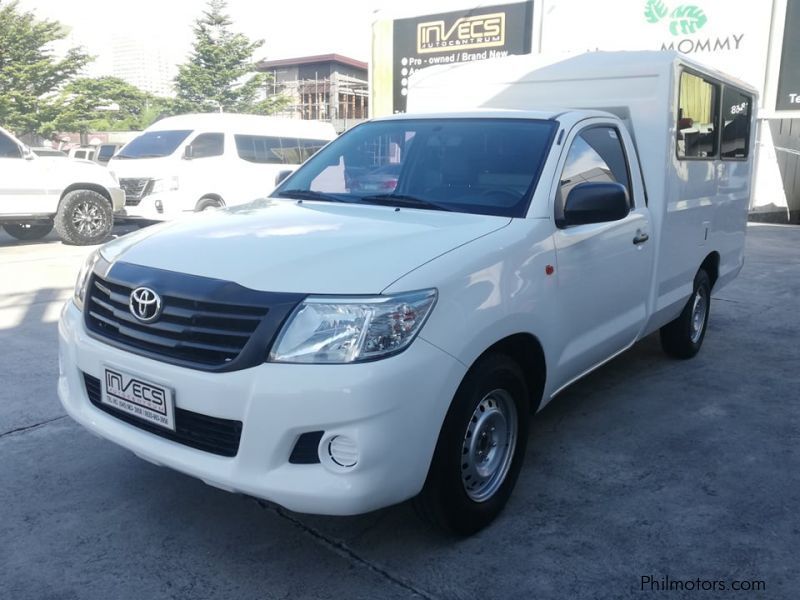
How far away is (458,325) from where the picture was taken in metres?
2.54

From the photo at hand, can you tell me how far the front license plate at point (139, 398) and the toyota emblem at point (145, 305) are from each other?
0.73 feet

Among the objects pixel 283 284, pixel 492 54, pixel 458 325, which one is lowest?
pixel 458 325

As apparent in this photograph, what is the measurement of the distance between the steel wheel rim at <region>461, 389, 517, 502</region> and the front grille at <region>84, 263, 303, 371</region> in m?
0.91

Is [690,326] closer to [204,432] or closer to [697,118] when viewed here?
[697,118]

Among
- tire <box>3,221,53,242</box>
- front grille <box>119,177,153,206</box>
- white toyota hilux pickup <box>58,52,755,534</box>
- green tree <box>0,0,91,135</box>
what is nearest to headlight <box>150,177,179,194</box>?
front grille <box>119,177,153,206</box>

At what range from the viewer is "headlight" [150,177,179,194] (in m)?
11.3

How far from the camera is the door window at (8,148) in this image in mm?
9914

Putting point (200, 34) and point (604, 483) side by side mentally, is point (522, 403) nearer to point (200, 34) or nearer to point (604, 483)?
point (604, 483)

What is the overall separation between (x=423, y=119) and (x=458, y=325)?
1801mm

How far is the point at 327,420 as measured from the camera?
7.57 feet

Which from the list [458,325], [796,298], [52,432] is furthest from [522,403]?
[796,298]

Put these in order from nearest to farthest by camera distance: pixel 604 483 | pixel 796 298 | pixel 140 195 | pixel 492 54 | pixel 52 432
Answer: pixel 604 483, pixel 52 432, pixel 796 298, pixel 140 195, pixel 492 54

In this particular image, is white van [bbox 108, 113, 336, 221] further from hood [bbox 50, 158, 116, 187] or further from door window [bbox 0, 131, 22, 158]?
door window [bbox 0, 131, 22, 158]

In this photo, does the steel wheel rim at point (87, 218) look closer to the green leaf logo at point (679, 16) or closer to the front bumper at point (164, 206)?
the front bumper at point (164, 206)
